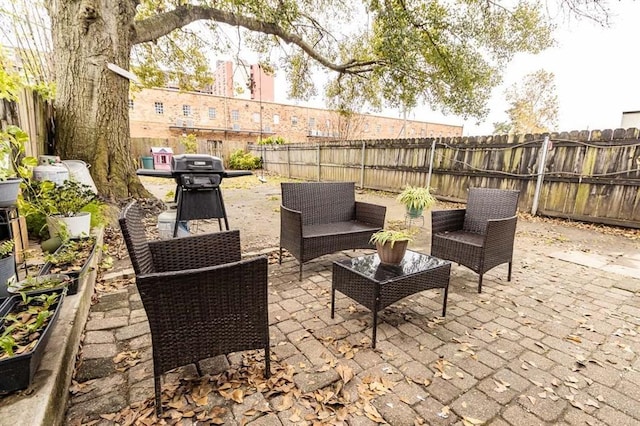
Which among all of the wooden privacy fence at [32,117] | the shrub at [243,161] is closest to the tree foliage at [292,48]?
the wooden privacy fence at [32,117]

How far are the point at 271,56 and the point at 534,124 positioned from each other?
72.3ft

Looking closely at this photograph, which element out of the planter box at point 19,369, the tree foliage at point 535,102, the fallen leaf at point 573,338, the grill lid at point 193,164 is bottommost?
the fallen leaf at point 573,338

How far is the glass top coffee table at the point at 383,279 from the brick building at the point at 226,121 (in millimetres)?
Answer: 15127

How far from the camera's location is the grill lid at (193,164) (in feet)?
10.5

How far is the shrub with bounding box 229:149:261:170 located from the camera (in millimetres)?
15183

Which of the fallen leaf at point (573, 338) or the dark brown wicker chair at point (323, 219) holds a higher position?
the dark brown wicker chair at point (323, 219)

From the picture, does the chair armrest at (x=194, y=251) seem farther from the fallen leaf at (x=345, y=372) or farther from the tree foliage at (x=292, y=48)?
the tree foliage at (x=292, y=48)

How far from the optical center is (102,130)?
4.32 meters

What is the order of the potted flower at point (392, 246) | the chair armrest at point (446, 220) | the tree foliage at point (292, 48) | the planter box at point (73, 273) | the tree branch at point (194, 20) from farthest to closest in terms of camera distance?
the tree branch at point (194, 20), the tree foliage at point (292, 48), the chair armrest at point (446, 220), the potted flower at point (392, 246), the planter box at point (73, 273)

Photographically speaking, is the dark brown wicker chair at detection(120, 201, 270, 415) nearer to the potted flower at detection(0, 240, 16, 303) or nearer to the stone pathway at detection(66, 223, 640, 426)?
the stone pathway at detection(66, 223, 640, 426)

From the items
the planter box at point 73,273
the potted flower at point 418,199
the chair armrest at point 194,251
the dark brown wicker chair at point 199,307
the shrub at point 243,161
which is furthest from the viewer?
the shrub at point 243,161

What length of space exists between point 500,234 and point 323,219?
1.79 m

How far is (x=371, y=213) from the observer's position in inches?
133


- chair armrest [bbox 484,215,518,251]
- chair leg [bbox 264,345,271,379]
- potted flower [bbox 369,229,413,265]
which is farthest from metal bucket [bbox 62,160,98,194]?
chair armrest [bbox 484,215,518,251]
